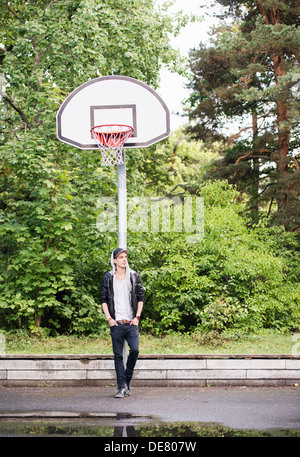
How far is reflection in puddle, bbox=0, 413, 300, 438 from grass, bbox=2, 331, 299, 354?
12.4ft

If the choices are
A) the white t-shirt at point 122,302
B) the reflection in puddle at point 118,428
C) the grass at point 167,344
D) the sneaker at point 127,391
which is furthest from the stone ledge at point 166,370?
the reflection in puddle at point 118,428

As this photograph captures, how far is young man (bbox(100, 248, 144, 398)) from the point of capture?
7645 mm

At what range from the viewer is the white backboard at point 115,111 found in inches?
361

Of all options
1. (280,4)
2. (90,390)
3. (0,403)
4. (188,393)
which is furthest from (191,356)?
(280,4)

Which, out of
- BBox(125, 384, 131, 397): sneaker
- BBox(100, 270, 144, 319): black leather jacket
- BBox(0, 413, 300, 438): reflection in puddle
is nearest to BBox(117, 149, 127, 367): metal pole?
BBox(100, 270, 144, 319): black leather jacket

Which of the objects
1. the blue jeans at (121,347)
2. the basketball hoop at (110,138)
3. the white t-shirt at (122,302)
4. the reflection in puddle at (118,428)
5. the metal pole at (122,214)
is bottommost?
the reflection in puddle at (118,428)

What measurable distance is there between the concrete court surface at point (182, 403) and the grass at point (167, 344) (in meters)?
1.84

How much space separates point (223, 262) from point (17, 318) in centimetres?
516

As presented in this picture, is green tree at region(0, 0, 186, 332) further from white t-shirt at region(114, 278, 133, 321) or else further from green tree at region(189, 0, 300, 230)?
green tree at region(189, 0, 300, 230)

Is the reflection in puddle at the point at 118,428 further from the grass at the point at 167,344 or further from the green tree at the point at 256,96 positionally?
the green tree at the point at 256,96

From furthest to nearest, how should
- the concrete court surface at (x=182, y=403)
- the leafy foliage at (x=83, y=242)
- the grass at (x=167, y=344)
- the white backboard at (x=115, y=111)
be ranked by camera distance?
the leafy foliage at (x=83, y=242)
the grass at (x=167, y=344)
the white backboard at (x=115, y=111)
the concrete court surface at (x=182, y=403)

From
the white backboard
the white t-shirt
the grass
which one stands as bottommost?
the grass

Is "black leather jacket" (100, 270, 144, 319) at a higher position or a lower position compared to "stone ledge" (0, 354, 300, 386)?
higher
